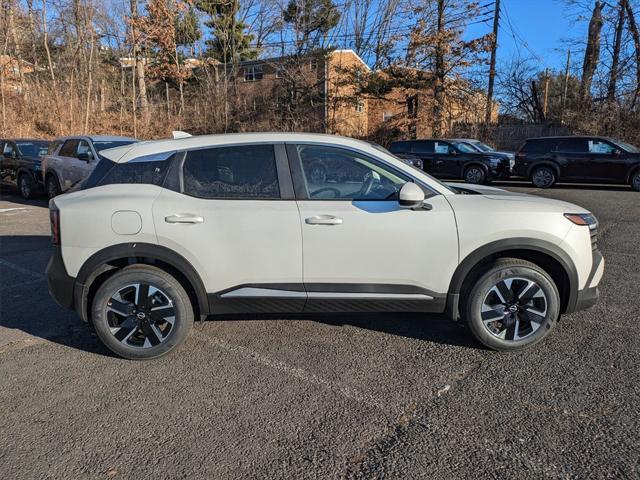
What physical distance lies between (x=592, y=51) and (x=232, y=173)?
26.6 m

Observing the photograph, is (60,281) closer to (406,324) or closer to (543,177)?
(406,324)

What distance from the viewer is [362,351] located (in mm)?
3820

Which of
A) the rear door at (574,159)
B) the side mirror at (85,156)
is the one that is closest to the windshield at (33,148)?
the side mirror at (85,156)

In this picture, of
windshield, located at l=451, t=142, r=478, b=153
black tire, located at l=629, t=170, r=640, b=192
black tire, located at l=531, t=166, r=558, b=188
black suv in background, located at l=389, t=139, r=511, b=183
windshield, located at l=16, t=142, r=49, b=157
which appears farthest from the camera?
windshield, located at l=451, t=142, r=478, b=153

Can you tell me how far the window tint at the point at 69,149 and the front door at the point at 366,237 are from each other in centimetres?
920

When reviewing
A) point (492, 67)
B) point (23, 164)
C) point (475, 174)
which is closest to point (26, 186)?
point (23, 164)

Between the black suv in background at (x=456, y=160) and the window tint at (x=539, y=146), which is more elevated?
the window tint at (x=539, y=146)

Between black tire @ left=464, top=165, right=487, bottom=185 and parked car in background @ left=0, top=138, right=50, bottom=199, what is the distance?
1310 centimetres

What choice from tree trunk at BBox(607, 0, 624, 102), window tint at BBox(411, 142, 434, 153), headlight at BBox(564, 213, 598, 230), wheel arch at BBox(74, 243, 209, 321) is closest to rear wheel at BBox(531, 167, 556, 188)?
window tint at BBox(411, 142, 434, 153)

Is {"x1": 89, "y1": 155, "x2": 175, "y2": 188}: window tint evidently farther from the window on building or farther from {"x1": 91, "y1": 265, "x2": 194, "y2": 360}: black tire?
the window on building

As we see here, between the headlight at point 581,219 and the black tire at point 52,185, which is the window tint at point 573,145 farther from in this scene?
the black tire at point 52,185

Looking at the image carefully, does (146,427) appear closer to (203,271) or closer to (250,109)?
(203,271)

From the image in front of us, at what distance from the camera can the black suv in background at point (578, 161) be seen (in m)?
14.2

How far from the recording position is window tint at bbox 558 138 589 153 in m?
14.7
